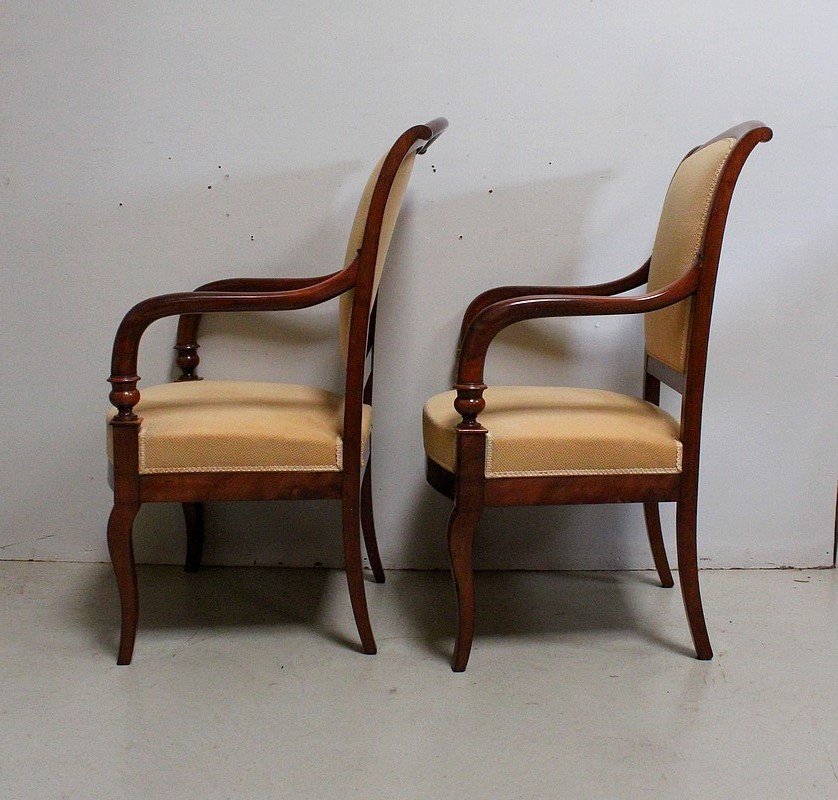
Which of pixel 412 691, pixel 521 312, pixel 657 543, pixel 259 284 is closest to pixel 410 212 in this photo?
pixel 259 284

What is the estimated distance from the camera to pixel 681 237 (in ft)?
6.33

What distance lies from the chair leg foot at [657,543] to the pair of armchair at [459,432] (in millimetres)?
400

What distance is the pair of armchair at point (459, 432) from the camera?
5.87 ft

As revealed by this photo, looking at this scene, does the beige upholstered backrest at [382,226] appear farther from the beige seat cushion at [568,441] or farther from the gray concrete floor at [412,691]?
the gray concrete floor at [412,691]

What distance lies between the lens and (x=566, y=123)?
2.32 meters

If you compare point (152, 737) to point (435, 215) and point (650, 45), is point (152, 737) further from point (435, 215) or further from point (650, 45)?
point (650, 45)

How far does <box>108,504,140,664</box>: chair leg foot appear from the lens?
6.06 ft

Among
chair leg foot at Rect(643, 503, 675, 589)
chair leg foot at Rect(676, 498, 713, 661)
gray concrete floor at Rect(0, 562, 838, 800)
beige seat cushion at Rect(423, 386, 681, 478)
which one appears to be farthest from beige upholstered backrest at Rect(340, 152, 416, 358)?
chair leg foot at Rect(643, 503, 675, 589)

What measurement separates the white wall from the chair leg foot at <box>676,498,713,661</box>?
546 mm

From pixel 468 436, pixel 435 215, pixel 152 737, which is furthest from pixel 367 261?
pixel 152 737

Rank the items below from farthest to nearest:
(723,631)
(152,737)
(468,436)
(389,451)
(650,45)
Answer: (389,451)
(650,45)
(723,631)
(468,436)
(152,737)

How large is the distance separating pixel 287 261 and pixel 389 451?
0.58m

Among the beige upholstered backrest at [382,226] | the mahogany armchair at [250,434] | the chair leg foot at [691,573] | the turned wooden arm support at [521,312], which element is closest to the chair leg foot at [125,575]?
the mahogany armchair at [250,434]

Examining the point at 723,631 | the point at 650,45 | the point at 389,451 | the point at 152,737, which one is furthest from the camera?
the point at 389,451
